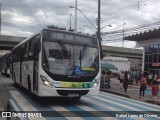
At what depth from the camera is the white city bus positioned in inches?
480

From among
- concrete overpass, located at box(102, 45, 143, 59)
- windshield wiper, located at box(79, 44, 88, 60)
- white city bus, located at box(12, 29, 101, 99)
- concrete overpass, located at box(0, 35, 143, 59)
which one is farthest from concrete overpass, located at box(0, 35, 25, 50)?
windshield wiper, located at box(79, 44, 88, 60)

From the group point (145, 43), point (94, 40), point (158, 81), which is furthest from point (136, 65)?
point (94, 40)

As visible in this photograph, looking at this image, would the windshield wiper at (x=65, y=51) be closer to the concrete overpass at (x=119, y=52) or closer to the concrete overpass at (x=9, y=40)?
the concrete overpass at (x=9, y=40)

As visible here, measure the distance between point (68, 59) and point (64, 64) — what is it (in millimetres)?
290

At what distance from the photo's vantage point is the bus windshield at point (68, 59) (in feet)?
40.4

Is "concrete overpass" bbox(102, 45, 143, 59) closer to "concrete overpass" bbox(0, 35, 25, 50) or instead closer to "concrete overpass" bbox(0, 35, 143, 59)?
"concrete overpass" bbox(0, 35, 143, 59)

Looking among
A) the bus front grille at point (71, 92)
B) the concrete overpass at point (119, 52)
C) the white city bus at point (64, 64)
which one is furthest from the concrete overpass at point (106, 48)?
the bus front grille at point (71, 92)

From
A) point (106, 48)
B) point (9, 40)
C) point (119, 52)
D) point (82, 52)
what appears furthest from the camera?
point (119, 52)

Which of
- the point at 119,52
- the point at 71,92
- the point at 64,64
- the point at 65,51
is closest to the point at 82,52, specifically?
the point at 65,51

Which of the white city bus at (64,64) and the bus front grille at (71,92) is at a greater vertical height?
the white city bus at (64,64)

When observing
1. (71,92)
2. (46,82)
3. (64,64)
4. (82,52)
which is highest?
(82,52)

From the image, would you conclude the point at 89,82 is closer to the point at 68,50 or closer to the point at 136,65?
the point at 68,50

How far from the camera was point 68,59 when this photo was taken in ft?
41.2

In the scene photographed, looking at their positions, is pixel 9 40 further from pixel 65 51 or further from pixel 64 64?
pixel 64 64
